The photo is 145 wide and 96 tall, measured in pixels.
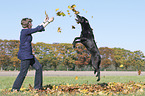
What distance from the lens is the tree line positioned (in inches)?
1432

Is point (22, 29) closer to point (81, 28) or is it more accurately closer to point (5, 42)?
point (81, 28)

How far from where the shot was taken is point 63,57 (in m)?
38.4

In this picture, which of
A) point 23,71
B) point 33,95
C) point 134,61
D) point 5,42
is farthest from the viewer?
point 134,61

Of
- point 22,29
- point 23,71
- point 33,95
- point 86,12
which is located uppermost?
point 86,12

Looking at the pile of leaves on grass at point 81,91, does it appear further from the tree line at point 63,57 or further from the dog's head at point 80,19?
the tree line at point 63,57

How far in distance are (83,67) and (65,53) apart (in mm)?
4791

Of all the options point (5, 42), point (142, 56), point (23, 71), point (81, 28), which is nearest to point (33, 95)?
point (23, 71)

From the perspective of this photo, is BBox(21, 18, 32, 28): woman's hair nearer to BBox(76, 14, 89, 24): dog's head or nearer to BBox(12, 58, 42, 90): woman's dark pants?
BBox(12, 58, 42, 90): woman's dark pants

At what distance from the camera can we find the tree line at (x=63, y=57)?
1432 inches

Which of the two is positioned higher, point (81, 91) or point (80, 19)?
point (80, 19)

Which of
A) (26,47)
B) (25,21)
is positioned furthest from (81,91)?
(25,21)

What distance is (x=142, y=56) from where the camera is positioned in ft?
147

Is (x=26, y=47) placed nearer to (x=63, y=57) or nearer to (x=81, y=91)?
(x=81, y=91)

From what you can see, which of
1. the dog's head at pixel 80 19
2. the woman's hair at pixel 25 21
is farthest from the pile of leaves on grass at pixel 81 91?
the dog's head at pixel 80 19
